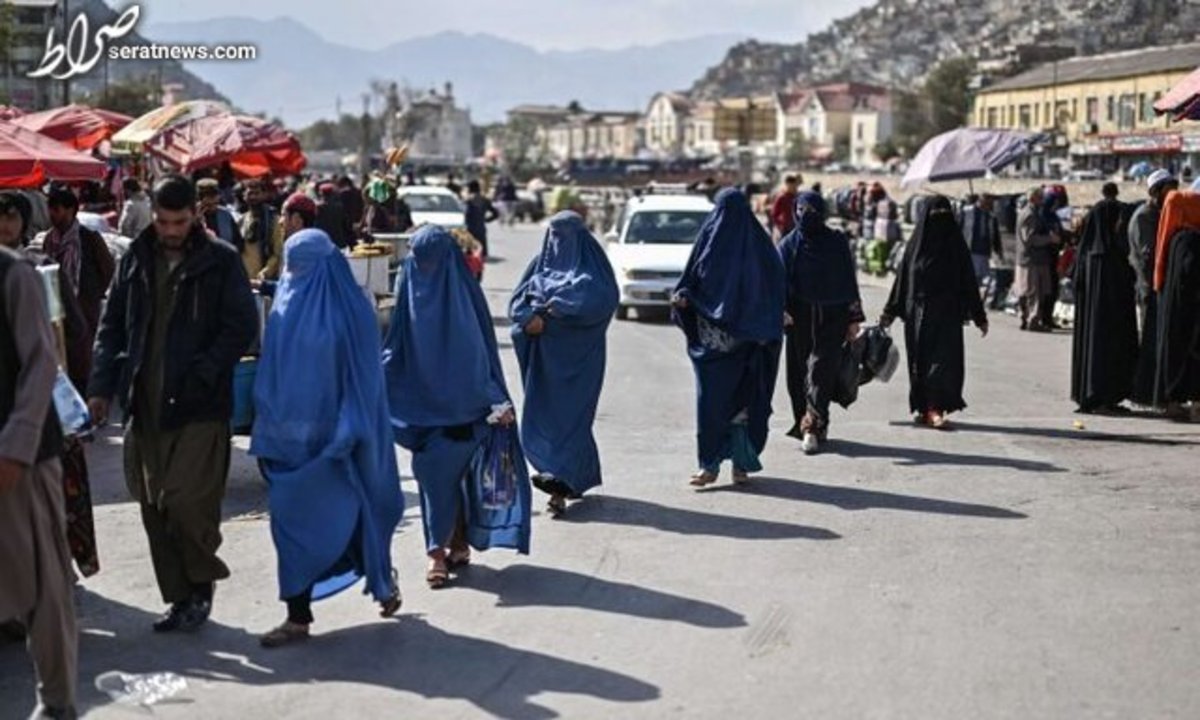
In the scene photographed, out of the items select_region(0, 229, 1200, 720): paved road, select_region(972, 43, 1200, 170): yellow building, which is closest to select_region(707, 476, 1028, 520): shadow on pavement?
select_region(0, 229, 1200, 720): paved road

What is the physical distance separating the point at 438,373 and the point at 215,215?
705 centimetres

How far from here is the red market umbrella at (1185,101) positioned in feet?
44.5

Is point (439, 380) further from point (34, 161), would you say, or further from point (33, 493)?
point (34, 161)

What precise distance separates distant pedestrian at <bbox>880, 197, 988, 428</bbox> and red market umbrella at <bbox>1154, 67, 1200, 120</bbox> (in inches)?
102

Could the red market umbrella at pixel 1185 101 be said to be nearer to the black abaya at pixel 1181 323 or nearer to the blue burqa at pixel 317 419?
the black abaya at pixel 1181 323

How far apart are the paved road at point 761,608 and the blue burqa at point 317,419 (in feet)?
1.37

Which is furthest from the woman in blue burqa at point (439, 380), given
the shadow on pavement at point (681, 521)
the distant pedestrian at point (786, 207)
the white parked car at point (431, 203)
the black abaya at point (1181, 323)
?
the white parked car at point (431, 203)

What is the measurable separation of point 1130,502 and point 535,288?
11.9 ft

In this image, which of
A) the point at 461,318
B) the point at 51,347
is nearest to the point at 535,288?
the point at 461,318

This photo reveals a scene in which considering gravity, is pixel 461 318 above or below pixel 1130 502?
above

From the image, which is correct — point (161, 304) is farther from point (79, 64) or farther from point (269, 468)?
point (79, 64)

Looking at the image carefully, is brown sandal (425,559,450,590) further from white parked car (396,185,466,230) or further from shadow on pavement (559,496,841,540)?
white parked car (396,185,466,230)

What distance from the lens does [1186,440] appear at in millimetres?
12031

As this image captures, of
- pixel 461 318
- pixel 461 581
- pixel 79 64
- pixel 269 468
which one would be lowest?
pixel 461 581
